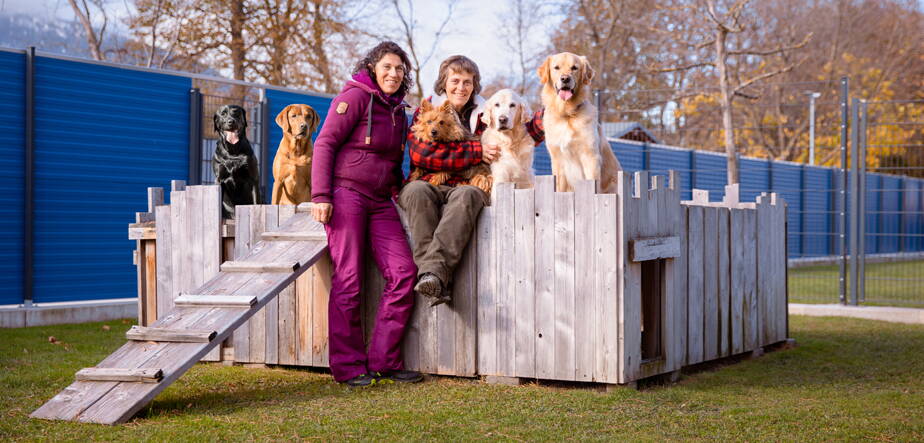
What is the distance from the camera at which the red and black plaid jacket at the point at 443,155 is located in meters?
5.60

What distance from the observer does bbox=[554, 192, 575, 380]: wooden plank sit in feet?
16.7

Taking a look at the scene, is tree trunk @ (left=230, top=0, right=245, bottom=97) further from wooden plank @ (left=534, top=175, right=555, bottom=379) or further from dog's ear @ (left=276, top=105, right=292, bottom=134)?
wooden plank @ (left=534, top=175, right=555, bottom=379)

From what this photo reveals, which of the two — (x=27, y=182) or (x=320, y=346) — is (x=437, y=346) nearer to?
(x=320, y=346)

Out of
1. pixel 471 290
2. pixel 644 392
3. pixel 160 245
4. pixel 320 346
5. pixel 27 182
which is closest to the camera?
pixel 644 392

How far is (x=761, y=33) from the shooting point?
3206cm

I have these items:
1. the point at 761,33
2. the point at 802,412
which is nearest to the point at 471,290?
the point at 802,412

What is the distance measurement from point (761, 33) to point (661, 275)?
96.3 ft

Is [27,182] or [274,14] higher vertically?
[274,14]

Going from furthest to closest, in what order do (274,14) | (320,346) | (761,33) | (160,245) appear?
(761,33) < (274,14) < (160,245) < (320,346)

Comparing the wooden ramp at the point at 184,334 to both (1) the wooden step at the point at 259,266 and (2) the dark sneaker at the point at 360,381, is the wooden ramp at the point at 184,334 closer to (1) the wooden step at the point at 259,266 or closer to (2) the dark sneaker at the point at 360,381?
(1) the wooden step at the point at 259,266

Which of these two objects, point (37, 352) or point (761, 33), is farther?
point (761, 33)

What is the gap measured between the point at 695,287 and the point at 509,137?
1.70 metres

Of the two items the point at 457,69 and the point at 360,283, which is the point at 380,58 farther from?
the point at 360,283

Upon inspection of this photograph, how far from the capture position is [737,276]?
21.7ft
